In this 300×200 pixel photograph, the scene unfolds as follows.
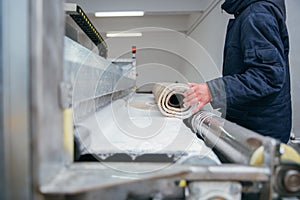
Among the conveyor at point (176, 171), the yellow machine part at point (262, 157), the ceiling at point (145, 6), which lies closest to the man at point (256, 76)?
the conveyor at point (176, 171)

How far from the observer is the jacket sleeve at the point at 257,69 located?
2.99 ft

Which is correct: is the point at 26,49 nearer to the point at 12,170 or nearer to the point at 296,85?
the point at 12,170

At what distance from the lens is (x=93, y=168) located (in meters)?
0.41

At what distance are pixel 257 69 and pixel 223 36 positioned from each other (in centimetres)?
228

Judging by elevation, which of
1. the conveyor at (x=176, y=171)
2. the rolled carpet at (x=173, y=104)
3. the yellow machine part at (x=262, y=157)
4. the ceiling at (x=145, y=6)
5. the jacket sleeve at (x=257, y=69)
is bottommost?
the conveyor at (x=176, y=171)

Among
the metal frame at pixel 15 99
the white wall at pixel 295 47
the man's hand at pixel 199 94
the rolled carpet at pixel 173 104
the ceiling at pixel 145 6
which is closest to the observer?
the metal frame at pixel 15 99

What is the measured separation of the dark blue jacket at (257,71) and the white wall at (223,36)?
79cm

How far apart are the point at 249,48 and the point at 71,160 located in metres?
0.75

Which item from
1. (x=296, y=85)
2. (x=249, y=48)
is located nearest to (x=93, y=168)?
(x=249, y=48)

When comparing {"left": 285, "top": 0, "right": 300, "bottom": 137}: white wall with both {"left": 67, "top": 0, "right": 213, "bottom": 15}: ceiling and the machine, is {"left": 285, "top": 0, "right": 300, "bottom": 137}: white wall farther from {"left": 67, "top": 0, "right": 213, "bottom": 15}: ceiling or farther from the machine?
{"left": 67, "top": 0, "right": 213, "bottom": 15}: ceiling

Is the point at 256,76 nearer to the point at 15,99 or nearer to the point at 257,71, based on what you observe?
the point at 257,71

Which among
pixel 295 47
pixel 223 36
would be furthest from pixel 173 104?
pixel 223 36

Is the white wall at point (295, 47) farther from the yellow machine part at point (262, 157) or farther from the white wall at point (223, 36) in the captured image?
the yellow machine part at point (262, 157)

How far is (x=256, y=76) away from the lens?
0.92m
